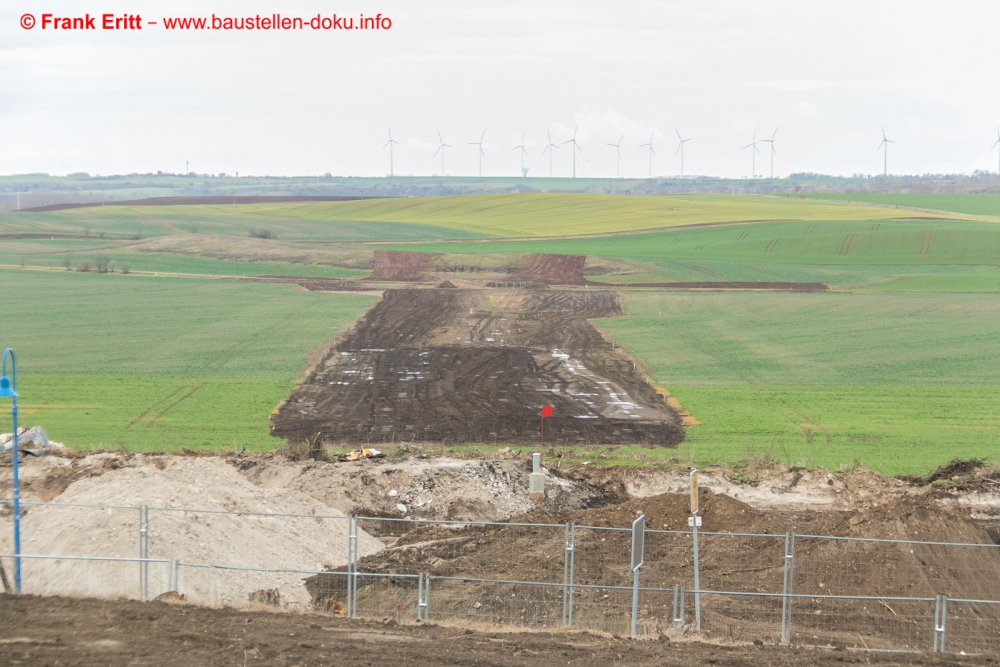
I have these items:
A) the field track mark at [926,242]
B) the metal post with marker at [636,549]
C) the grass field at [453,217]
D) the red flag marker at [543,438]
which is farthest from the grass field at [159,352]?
the grass field at [453,217]

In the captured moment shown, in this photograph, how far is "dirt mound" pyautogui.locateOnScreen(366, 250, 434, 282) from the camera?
282ft

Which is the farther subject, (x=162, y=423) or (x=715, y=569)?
(x=162, y=423)

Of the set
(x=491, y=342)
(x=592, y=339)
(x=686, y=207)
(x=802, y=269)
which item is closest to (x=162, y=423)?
(x=491, y=342)

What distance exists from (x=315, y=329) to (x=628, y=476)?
33.4 metres

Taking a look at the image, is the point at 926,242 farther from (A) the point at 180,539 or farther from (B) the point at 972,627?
(A) the point at 180,539

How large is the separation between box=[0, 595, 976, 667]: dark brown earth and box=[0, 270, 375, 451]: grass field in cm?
1885

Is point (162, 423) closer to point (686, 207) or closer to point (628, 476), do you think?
point (628, 476)

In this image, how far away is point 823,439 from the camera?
116 feet

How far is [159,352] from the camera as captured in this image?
51938 millimetres

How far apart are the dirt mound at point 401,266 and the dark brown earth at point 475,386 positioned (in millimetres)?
20464

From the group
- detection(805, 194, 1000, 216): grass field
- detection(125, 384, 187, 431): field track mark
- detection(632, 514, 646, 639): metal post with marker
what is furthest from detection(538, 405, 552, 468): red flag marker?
detection(805, 194, 1000, 216): grass field

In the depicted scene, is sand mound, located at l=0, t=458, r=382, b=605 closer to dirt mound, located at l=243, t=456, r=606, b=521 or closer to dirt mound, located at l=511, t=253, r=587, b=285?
dirt mound, located at l=243, t=456, r=606, b=521

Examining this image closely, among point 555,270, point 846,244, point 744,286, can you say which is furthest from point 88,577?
point 846,244

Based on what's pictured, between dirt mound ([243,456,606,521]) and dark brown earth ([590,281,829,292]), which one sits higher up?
dark brown earth ([590,281,829,292])
